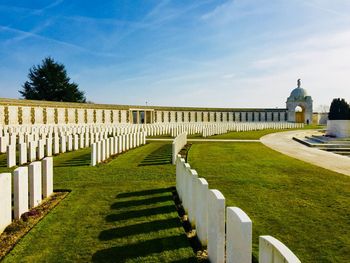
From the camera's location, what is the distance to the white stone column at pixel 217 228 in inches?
127

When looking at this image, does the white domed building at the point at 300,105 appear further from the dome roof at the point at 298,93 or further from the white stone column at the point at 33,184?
the white stone column at the point at 33,184

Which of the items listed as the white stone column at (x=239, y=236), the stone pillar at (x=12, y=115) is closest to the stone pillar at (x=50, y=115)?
the stone pillar at (x=12, y=115)

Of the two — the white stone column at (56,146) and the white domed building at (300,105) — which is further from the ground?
the white domed building at (300,105)

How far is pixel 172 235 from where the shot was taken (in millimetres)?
4191

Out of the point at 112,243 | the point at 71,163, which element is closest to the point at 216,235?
the point at 112,243

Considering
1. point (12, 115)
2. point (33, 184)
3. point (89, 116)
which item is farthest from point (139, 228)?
point (89, 116)

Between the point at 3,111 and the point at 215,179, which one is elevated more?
the point at 3,111

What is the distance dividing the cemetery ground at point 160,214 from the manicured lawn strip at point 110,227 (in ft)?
0.04

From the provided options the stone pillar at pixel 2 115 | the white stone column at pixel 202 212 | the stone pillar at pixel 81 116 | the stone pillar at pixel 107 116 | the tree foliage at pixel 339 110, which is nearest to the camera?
the white stone column at pixel 202 212

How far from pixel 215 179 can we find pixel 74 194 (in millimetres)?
3557

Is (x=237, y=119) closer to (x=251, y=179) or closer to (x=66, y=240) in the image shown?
(x=251, y=179)

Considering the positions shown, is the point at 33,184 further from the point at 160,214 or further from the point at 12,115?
the point at 12,115

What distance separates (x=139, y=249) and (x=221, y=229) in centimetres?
116

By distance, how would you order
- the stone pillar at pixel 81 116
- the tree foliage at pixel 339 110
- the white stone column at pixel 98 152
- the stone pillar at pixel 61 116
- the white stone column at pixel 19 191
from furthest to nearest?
the stone pillar at pixel 81 116, the stone pillar at pixel 61 116, the tree foliage at pixel 339 110, the white stone column at pixel 98 152, the white stone column at pixel 19 191
